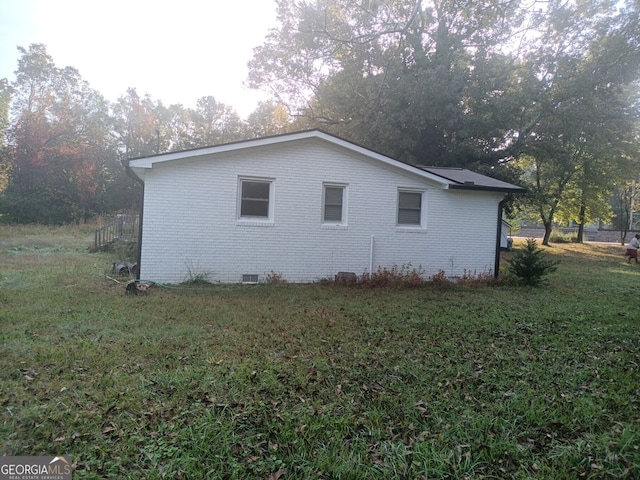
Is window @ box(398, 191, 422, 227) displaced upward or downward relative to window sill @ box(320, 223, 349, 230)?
upward

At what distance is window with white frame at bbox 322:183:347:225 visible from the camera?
10242 millimetres

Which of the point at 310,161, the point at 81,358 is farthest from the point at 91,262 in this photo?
the point at 81,358

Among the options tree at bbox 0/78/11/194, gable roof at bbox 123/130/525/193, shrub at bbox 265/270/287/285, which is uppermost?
tree at bbox 0/78/11/194

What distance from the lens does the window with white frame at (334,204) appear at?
10.2 m

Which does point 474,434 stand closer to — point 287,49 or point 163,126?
point 287,49

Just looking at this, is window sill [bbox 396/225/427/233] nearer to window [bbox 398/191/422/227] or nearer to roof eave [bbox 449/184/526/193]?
window [bbox 398/191/422/227]

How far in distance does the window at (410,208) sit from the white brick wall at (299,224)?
26 cm

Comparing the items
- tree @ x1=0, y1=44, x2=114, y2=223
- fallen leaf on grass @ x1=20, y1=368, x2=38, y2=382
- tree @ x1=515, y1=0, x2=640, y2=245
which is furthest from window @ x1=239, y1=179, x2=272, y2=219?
tree @ x1=0, y1=44, x2=114, y2=223

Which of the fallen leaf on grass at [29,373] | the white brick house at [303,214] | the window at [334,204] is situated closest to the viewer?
the fallen leaf on grass at [29,373]

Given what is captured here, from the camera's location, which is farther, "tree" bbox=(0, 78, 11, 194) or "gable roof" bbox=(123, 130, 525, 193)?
"tree" bbox=(0, 78, 11, 194)

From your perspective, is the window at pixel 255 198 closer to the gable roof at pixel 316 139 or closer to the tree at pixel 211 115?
the gable roof at pixel 316 139

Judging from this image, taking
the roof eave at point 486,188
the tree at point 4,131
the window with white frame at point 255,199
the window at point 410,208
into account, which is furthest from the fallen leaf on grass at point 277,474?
the tree at point 4,131

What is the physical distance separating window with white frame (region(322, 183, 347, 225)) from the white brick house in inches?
1.1

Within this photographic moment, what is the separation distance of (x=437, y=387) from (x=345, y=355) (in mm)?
1170
